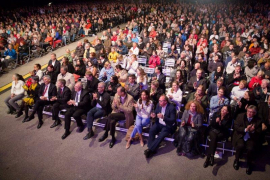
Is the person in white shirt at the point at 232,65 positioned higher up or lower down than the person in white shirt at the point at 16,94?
higher up

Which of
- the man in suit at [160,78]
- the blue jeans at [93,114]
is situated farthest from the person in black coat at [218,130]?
the blue jeans at [93,114]

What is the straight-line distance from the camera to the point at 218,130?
4.15 m

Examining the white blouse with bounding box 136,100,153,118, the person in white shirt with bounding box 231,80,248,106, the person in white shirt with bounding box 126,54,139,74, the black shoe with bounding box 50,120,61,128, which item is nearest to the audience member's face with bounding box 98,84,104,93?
the white blouse with bounding box 136,100,153,118

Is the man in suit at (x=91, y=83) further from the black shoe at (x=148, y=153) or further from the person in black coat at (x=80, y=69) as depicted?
the black shoe at (x=148, y=153)

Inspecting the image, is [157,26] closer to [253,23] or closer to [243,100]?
[253,23]

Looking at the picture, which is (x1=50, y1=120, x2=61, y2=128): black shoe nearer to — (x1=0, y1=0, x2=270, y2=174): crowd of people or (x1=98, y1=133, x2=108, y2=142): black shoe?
(x1=0, y1=0, x2=270, y2=174): crowd of people

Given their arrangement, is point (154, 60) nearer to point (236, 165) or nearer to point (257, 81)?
point (257, 81)

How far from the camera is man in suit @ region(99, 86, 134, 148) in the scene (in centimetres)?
471

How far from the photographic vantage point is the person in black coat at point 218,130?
4.01m

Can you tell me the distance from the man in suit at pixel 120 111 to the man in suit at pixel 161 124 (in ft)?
2.10

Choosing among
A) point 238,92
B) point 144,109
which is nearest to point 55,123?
point 144,109

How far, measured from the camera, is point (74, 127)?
5.39 metres

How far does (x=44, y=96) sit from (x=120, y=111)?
7.42 feet

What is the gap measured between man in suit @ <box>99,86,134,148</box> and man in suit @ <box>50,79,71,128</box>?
1387 mm
